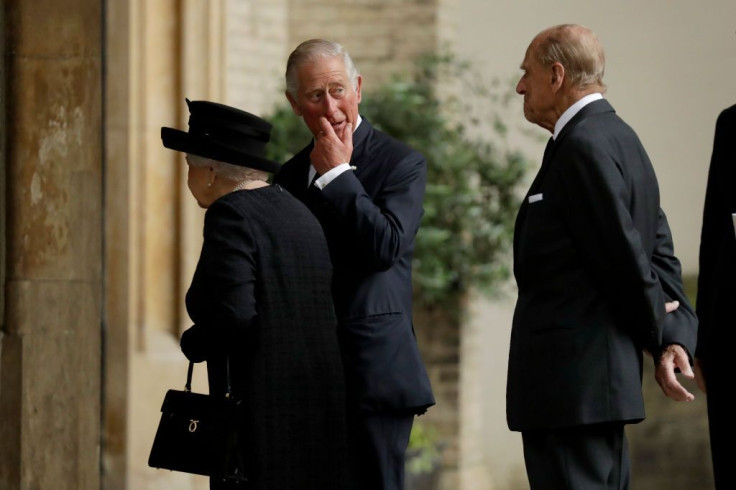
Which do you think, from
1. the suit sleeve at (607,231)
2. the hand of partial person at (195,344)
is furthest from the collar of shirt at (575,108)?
the hand of partial person at (195,344)

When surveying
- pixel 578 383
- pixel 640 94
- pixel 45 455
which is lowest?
pixel 45 455

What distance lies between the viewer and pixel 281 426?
3465 millimetres

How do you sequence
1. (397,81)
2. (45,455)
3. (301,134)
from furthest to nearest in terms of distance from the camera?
(397,81) → (301,134) → (45,455)

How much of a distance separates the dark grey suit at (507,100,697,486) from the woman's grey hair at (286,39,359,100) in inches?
22.7

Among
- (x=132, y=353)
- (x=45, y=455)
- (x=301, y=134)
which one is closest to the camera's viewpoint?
(x=45, y=455)

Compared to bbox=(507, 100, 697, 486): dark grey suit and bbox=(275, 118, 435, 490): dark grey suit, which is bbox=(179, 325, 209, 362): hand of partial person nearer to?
bbox=(275, 118, 435, 490): dark grey suit

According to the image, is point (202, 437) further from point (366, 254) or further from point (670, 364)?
point (670, 364)

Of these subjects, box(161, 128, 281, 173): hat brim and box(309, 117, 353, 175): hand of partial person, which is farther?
box(309, 117, 353, 175): hand of partial person

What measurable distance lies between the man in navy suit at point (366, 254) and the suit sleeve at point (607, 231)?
18.3 inches

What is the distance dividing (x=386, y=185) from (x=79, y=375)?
1536mm

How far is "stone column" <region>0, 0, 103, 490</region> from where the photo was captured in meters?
4.77

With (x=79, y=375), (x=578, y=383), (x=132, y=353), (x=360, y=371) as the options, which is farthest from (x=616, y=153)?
(x=132, y=353)

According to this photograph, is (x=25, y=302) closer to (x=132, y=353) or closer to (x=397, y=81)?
(x=132, y=353)

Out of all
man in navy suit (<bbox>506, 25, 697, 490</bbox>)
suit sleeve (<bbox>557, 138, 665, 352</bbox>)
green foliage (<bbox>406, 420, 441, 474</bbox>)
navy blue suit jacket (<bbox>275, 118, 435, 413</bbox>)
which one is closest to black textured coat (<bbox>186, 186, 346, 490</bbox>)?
navy blue suit jacket (<bbox>275, 118, 435, 413</bbox>)
